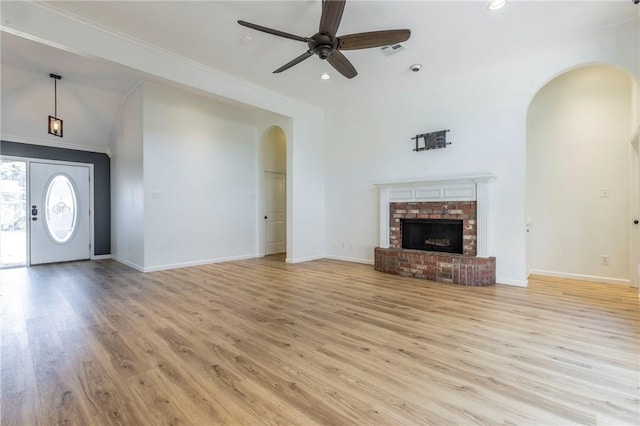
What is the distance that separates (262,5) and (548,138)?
4500 mm

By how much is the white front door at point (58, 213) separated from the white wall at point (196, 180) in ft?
9.61

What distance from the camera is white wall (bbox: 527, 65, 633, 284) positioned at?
3.88 meters

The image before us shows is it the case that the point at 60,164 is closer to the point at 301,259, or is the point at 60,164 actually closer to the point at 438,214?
the point at 301,259

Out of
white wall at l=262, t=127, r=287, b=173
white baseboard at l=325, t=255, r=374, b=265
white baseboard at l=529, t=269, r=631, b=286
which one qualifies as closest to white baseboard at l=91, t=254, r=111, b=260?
white wall at l=262, t=127, r=287, b=173

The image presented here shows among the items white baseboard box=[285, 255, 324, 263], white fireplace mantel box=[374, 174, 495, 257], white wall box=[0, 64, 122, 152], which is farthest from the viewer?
Answer: white baseboard box=[285, 255, 324, 263]

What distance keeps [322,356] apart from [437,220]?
324 centimetres

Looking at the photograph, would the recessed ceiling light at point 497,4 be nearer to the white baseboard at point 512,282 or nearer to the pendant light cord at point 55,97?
the white baseboard at point 512,282

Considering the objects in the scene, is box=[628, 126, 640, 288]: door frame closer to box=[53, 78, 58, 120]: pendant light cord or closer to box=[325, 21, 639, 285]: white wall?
box=[325, 21, 639, 285]: white wall

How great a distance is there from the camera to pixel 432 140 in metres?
4.68

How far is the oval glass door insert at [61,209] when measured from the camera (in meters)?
6.13

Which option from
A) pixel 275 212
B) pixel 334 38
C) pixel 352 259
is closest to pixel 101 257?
pixel 275 212

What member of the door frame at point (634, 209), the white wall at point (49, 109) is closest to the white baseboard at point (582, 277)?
the door frame at point (634, 209)

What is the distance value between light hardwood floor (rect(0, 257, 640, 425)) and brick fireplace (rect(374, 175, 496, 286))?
40 centimetres

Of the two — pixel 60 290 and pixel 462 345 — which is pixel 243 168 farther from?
pixel 462 345
